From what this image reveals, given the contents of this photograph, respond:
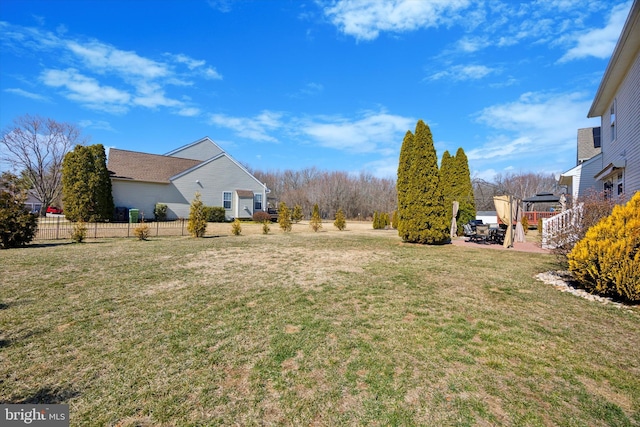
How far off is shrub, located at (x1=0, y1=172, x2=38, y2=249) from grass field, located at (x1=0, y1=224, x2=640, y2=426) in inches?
209

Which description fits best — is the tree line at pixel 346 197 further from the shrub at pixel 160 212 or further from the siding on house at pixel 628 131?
the siding on house at pixel 628 131

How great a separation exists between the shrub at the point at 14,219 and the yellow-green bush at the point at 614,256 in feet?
51.1

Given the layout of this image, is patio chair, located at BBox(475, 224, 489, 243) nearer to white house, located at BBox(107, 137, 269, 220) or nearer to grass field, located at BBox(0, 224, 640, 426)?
grass field, located at BBox(0, 224, 640, 426)

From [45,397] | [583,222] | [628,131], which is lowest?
[45,397]

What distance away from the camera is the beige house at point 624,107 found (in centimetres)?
818

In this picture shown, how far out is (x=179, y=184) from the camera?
24172mm

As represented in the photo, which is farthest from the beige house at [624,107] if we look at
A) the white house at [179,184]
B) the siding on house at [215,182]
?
the siding on house at [215,182]

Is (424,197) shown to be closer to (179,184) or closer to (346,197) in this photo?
(179,184)

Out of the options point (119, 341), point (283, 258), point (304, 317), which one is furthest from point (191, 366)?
point (283, 258)

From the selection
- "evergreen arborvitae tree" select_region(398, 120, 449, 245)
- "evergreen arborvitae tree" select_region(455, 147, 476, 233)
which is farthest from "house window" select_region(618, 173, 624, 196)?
"evergreen arborvitae tree" select_region(455, 147, 476, 233)

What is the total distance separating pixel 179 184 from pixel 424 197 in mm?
20156

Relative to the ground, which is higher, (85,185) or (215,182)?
(215,182)

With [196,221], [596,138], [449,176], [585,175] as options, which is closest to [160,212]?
[196,221]

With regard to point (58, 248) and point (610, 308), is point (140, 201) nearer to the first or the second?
point (58, 248)
